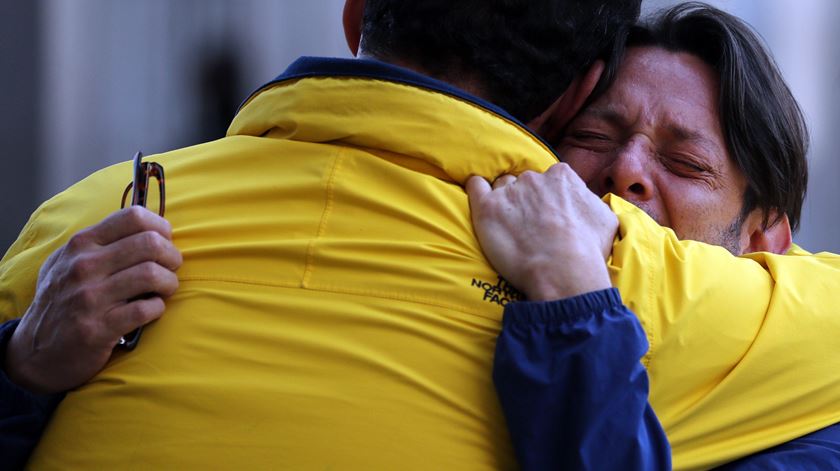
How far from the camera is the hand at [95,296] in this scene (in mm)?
1313

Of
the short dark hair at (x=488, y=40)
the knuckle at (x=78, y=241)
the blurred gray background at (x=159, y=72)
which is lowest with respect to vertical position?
the blurred gray background at (x=159, y=72)

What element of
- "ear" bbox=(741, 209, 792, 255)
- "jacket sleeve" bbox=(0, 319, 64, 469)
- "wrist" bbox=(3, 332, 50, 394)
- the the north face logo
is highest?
the the north face logo

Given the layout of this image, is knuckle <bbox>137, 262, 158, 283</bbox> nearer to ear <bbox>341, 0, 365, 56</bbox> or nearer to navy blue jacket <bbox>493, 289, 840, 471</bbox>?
navy blue jacket <bbox>493, 289, 840, 471</bbox>

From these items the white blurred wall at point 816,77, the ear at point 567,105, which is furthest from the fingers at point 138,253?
the white blurred wall at point 816,77

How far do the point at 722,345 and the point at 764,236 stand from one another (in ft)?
3.71

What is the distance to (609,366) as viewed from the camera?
127 cm

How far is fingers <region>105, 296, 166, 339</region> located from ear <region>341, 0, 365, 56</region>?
58 centimetres

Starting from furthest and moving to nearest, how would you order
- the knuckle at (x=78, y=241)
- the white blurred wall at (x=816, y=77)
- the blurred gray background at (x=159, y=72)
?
the white blurred wall at (x=816, y=77) < the blurred gray background at (x=159, y=72) < the knuckle at (x=78, y=241)

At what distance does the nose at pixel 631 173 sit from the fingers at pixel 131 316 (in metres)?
1.13

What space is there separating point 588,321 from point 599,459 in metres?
0.16

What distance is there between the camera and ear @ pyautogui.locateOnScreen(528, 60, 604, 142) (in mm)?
2037

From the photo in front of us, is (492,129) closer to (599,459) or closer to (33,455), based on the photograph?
(599,459)

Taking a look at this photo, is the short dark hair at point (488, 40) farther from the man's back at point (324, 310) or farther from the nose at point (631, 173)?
the nose at point (631, 173)

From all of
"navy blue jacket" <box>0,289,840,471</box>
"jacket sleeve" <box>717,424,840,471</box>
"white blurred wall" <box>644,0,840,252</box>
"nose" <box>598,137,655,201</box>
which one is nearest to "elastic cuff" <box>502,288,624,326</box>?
"navy blue jacket" <box>0,289,840,471</box>
